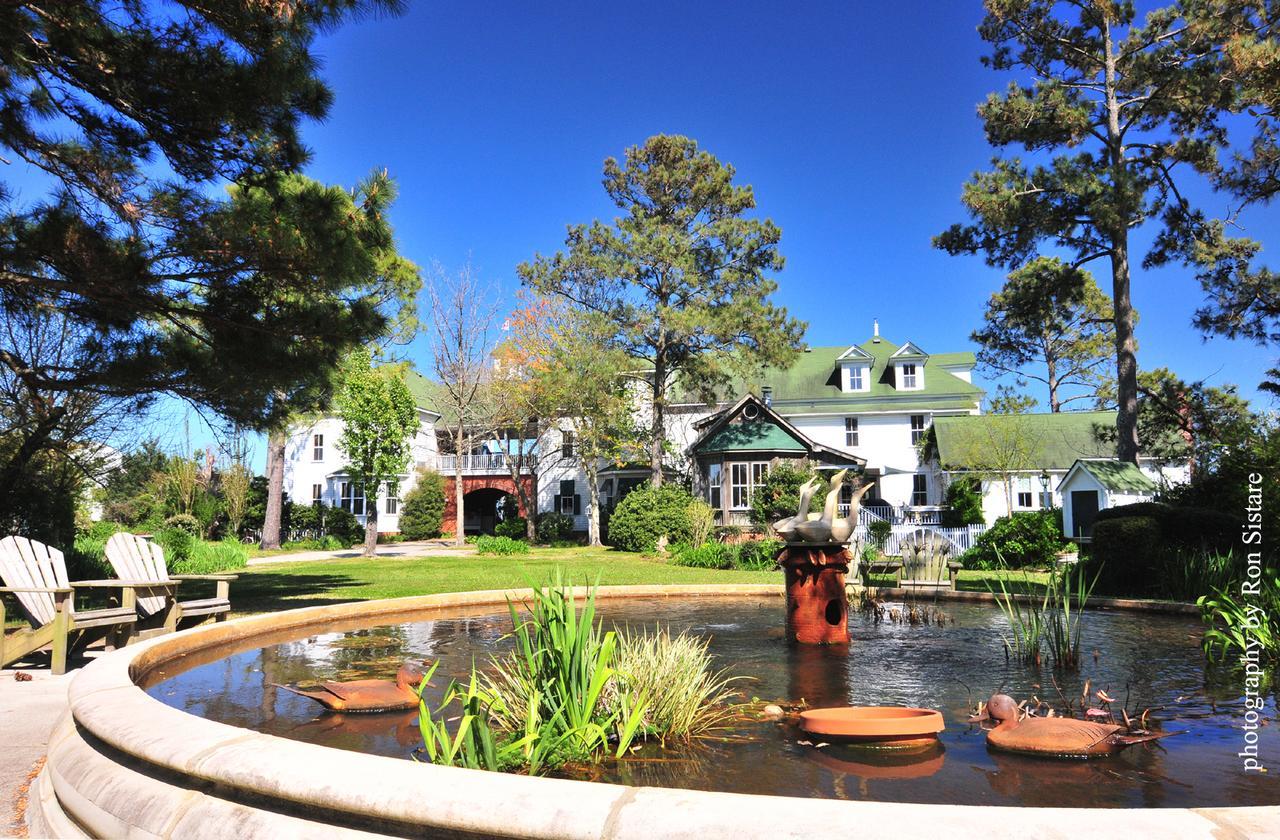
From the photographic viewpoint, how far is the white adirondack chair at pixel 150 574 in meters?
7.91

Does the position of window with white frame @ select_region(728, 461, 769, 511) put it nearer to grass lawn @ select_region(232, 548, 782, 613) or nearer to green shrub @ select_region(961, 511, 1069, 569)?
grass lawn @ select_region(232, 548, 782, 613)

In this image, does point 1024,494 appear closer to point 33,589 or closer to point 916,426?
point 916,426

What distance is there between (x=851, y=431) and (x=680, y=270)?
16.1 m

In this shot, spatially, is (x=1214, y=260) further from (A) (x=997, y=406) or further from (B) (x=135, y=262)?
(B) (x=135, y=262)

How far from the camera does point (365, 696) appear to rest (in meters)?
4.57

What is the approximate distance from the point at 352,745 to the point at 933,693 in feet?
11.8

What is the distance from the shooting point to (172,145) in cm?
838

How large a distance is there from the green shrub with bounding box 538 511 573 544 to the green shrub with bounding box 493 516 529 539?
2.75 ft

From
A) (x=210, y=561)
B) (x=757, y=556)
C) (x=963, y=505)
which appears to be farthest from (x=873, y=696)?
(x=963, y=505)

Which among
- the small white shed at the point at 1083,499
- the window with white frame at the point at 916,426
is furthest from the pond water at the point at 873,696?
the window with white frame at the point at 916,426

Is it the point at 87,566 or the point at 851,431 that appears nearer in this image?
the point at 87,566

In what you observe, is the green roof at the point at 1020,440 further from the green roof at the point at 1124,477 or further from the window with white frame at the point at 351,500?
the window with white frame at the point at 351,500

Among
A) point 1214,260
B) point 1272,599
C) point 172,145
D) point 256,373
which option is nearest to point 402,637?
point 256,373

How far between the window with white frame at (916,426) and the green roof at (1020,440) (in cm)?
222
